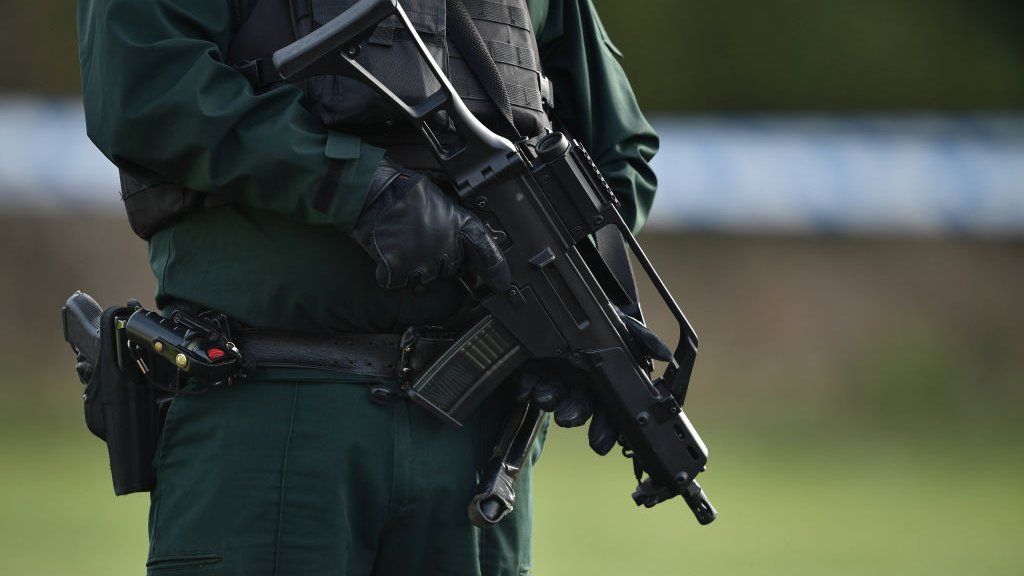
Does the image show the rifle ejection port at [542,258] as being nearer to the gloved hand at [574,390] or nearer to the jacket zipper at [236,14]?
the gloved hand at [574,390]

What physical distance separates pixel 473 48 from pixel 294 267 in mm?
387

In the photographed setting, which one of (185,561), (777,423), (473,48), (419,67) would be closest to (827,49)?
(777,423)

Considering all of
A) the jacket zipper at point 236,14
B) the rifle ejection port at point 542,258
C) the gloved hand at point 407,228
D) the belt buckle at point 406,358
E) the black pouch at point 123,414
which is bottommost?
the black pouch at point 123,414

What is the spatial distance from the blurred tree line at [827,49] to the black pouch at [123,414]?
5.98 metres

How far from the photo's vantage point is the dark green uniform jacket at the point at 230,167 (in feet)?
5.01

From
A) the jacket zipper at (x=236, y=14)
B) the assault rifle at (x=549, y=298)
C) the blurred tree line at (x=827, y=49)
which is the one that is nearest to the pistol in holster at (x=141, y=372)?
the assault rifle at (x=549, y=298)

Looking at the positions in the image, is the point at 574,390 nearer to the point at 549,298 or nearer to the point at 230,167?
the point at 549,298

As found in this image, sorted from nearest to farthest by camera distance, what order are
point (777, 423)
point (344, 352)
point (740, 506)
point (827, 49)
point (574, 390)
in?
point (344, 352)
point (574, 390)
point (740, 506)
point (777, 423)
point (827, 49)

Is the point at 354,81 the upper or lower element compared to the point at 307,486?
upper

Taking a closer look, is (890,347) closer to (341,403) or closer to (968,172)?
(968,172)

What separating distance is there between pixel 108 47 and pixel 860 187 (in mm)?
6529

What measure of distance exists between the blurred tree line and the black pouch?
598 centimetres

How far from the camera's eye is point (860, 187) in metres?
7.56

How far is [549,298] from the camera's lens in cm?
172
